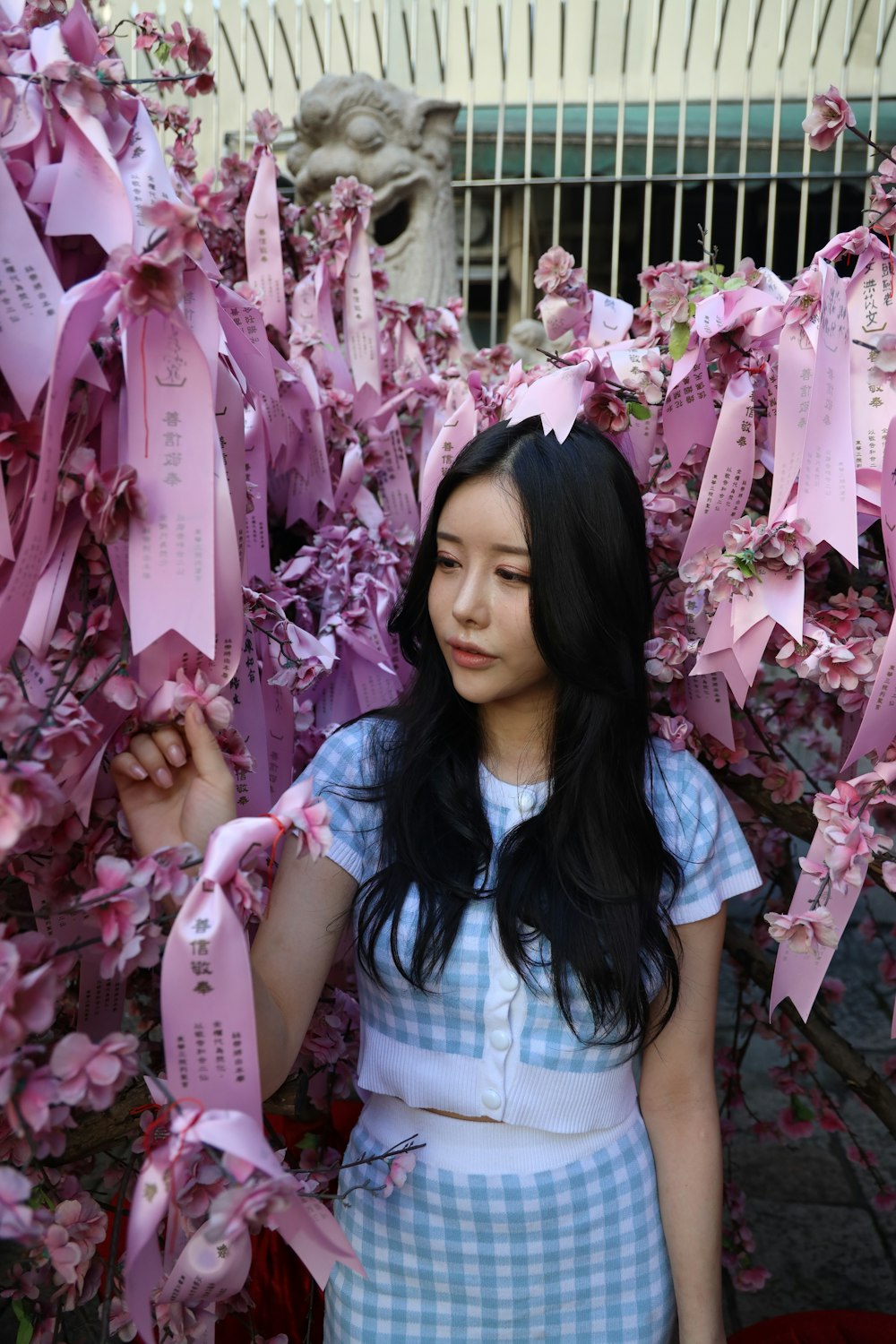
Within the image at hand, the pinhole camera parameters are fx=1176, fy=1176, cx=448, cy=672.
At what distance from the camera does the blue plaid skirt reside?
1.21 m

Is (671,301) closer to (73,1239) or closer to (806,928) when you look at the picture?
(806,928)

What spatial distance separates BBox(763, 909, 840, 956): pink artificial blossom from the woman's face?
1.18ft

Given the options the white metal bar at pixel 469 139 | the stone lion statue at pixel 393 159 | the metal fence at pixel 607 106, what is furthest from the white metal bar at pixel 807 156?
the stone lion statue at pixel 393 159

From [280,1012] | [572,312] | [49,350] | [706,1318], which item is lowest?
[706,1318]

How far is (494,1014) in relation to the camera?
3.93 feet

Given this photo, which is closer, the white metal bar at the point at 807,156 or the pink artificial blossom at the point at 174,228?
the pink artificial blossom at the point at 174,228

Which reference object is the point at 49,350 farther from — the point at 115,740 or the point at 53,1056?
the point at 53,1056

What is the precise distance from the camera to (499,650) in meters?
1.22

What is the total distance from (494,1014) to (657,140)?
3.54 meters

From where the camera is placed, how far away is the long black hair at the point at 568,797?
3.98 feet

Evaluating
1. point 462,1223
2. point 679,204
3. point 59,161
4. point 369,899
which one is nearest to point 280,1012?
point 369,899

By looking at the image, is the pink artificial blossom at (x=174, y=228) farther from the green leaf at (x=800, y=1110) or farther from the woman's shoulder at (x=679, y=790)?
the green leaf at (x=800, y=1110)

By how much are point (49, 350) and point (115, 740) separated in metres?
0.33

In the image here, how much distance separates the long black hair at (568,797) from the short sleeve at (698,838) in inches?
0.8
